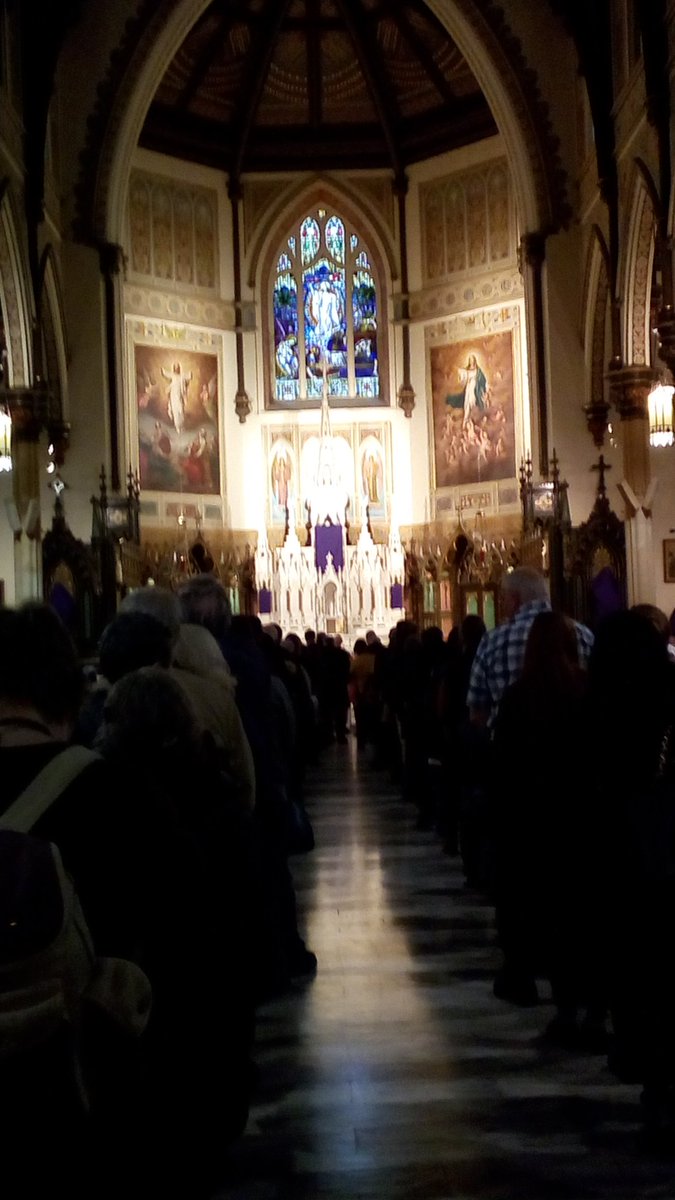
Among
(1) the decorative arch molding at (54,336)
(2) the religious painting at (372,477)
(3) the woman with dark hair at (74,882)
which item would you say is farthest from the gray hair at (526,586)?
(2) the religious painting at (372,477)

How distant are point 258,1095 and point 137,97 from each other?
20.5 m

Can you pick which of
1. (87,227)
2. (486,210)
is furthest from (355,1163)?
(486,210)

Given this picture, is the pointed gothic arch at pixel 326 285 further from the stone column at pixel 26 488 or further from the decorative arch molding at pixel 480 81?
the stone column at pixel 26 488

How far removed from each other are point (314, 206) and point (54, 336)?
8.73 m

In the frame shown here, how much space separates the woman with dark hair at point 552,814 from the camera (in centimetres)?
520

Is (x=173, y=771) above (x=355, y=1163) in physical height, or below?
above

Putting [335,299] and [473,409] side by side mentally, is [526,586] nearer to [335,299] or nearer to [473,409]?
[473,409]

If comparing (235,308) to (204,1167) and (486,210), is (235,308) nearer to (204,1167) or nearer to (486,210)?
(486,210)

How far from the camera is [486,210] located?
2739cm

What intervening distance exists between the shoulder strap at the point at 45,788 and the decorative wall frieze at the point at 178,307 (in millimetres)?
25155

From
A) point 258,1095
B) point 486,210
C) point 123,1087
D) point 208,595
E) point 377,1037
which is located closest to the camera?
point 123,1087

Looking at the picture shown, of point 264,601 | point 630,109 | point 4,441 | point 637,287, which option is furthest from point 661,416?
point 264,601

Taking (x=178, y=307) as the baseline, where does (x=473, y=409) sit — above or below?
below

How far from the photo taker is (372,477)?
28922 millimetres
